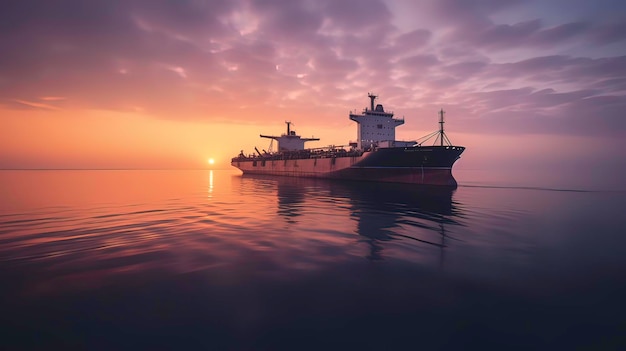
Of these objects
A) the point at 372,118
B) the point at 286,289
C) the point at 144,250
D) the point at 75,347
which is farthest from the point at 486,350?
the point at 372,118

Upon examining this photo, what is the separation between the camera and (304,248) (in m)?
8.32

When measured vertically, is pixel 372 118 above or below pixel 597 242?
above

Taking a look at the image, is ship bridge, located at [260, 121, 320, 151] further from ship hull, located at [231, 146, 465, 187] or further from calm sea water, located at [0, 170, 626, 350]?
calm sea water, located at [0, 170, 626, 350]

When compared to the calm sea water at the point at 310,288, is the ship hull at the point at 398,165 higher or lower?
higher

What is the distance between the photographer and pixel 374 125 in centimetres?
4619

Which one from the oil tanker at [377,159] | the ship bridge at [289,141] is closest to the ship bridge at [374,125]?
the oil tanker at [377,159]

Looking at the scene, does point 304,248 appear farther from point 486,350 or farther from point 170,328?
point 486,350

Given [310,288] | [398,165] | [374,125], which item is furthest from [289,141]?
[310,288]

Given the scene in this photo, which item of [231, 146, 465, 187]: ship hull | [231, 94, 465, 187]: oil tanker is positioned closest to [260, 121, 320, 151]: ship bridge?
[231, 94, 465, 187]: oil tanker

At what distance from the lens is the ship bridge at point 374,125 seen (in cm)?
4509

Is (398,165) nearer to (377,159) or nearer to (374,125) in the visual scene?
(377,159)

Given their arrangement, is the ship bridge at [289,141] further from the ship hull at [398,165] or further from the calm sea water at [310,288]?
the calm sea water at [310,288]

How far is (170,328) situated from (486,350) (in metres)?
4.79

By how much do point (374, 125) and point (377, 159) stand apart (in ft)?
34.9
